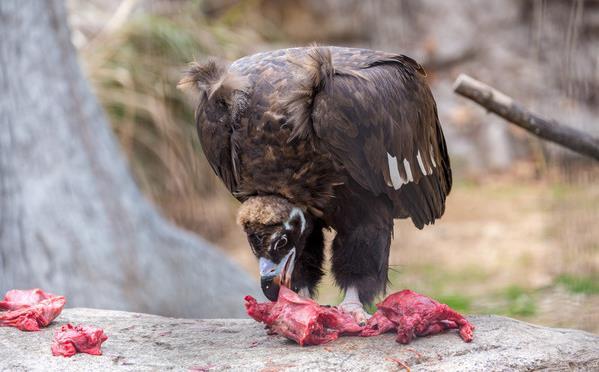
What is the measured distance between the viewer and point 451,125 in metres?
10.6

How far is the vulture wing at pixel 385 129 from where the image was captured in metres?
3.26

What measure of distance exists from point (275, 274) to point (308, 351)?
35 cm

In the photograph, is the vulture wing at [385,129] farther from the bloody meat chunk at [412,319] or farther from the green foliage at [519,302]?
the green foliage at [519,302]

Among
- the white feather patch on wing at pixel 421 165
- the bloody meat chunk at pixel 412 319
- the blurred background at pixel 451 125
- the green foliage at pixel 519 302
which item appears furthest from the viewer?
the blurred background at pixel 451 125

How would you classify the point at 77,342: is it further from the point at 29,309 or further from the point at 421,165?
the point at 421,165

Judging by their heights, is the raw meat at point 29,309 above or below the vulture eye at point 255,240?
below

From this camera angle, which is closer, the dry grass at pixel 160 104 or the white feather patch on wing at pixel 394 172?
the white feather patch on wing at pixel 394 172

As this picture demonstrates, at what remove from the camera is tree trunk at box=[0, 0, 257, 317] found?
527 centimetres

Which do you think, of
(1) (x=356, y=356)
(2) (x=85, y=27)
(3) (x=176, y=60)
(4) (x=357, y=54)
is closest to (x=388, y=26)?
(3) (x=176, y=60)

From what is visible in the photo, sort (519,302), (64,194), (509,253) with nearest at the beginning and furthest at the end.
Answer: (64,194), (519,302), (509,253)

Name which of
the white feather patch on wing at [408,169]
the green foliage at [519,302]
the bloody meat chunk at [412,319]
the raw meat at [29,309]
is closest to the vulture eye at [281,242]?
the bloody meat chunk at [412,319]

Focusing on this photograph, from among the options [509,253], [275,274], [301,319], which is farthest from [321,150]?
[509,253]

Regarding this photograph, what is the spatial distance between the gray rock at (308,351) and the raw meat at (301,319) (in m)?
0.05

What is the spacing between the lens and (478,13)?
10.7m
